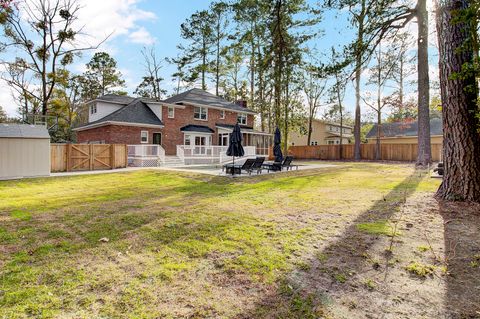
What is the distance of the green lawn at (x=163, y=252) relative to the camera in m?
2.68

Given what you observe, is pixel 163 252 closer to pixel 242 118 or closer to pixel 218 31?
pixel 242 118

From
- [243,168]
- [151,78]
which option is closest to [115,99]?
[151,78]

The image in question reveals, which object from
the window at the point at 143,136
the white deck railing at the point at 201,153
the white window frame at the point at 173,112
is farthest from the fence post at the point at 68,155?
the white window frame at the point at 173,112

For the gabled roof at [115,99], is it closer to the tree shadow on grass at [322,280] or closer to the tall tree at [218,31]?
the tall tree at [218,31]

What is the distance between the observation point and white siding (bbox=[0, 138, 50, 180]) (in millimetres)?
13305

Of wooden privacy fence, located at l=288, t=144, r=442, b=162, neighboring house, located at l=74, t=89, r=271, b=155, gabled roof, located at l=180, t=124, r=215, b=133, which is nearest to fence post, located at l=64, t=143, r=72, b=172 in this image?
neighboring house, located at l=74, t=89, r=271, b=155

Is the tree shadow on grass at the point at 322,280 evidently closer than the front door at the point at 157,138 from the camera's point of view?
Yes

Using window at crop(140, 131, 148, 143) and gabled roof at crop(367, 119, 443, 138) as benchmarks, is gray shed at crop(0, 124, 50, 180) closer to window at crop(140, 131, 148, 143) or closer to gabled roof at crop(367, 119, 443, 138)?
window at crop(140, 131, 148, 143)

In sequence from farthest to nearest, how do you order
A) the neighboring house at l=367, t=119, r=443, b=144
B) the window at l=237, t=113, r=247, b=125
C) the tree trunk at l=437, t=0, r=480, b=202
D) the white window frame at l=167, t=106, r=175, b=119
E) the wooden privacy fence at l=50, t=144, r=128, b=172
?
1. the window at l=237, t=113, r=247, b=125
2. the neighboring house at l=367, t=119, r=443, b=144
3. the white window frame at l=167, t=106, r=175, b=119
4. the wooden privacy fence at l=50, t=144, r=128, b=172
5. the tree trunk at l=437, t=0, r=480, b=202

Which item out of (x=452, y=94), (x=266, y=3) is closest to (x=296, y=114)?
(x=266, y=3)

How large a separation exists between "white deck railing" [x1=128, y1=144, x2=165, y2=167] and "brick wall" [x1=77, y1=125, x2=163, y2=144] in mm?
3164

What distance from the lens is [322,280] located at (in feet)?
10.4

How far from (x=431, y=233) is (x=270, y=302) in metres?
3.57

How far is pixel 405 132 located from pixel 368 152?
26.8ft
